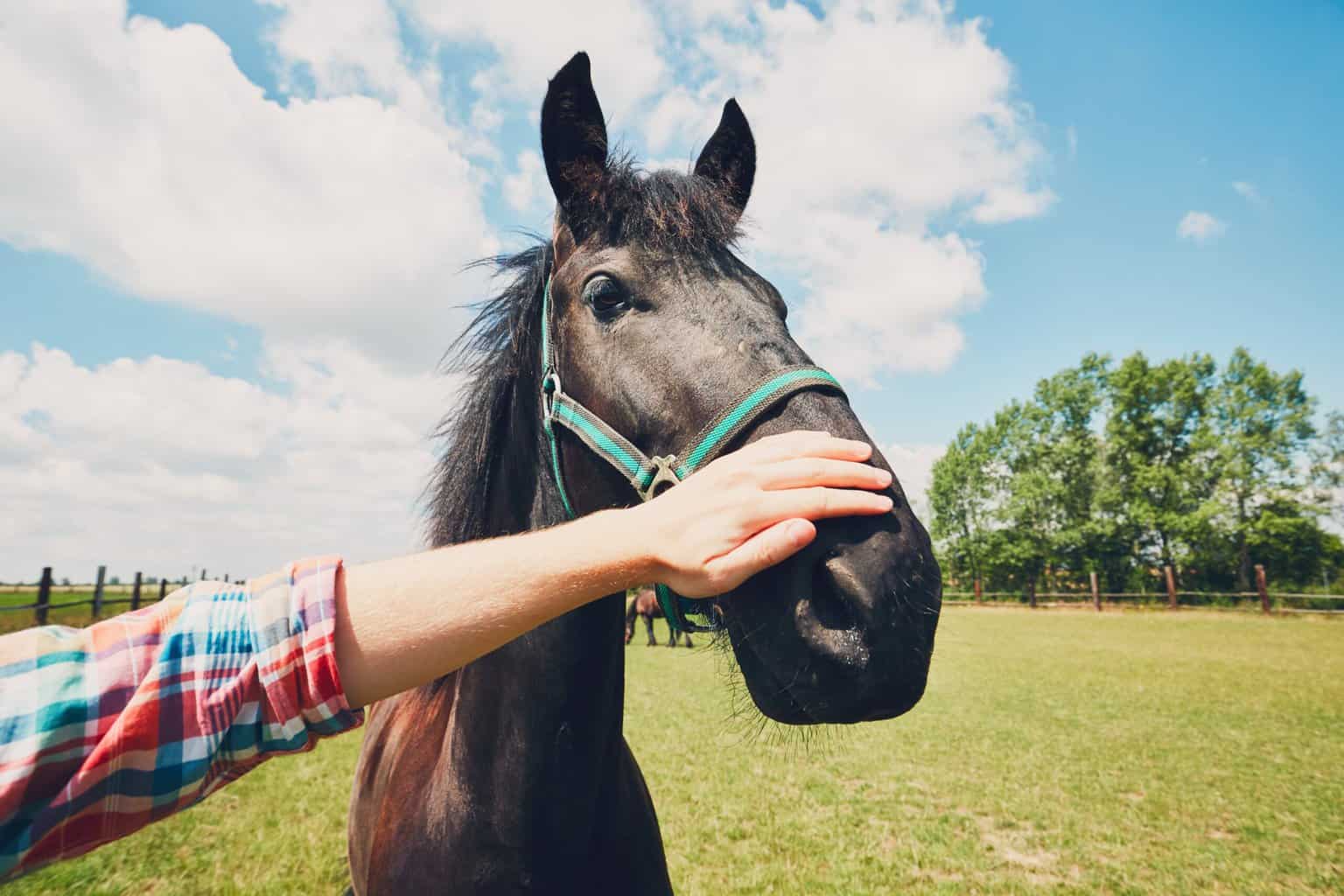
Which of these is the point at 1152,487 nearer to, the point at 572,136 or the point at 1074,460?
the point at 1074,460

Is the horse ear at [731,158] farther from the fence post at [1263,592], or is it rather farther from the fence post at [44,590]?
the fence post at [1263,592]

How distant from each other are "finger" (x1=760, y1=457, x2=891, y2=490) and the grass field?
3.24 ft

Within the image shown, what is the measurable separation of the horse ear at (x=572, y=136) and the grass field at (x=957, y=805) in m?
1.65

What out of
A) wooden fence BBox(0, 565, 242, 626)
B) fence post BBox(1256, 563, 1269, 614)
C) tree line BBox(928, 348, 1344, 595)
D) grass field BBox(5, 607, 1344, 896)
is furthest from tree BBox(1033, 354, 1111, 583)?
wooden fence BBox(0, 565, 242, 626)

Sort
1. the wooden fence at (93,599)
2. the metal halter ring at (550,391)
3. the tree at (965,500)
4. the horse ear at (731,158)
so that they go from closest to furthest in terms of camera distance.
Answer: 1. the metal halter ring at (550,391)
2. the horse ear at (731,158)
3. the wooden fence at (93,599)
4. the tree at (965,500)

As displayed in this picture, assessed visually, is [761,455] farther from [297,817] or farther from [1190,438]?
[1190,438]

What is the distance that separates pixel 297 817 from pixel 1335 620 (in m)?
35.1

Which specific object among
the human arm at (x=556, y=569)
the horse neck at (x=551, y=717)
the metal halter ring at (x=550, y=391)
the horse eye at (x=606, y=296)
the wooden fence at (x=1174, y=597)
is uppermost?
the horse eye at (x=606, y=296)

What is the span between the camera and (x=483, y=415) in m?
2.41

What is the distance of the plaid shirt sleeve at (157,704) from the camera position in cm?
70

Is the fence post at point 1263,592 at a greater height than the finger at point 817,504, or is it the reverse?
the finger at point 817,504

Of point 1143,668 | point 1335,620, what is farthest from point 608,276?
point 1335,620

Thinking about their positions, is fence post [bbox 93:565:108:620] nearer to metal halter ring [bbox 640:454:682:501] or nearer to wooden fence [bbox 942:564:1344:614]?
metal halter ring [bbox 640:454:682:501]

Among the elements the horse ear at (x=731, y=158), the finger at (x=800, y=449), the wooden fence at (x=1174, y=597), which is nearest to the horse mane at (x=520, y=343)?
the horse ear at (x=731, y=158)
